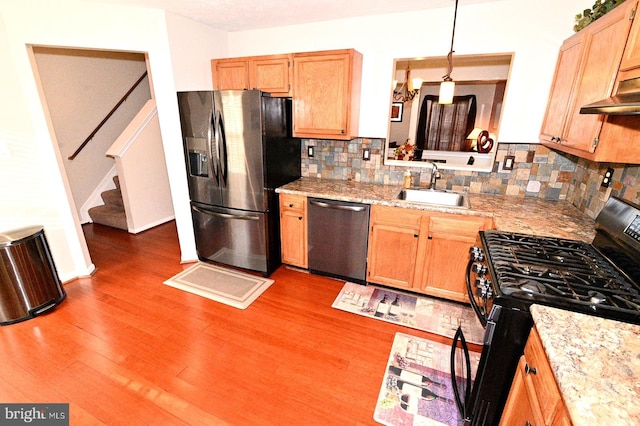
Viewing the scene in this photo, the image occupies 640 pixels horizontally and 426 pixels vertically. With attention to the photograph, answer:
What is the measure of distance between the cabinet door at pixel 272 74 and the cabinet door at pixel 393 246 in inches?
58.4

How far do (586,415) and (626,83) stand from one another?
1.58 m

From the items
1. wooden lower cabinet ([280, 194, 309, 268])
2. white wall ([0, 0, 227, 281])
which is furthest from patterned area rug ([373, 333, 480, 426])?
white wall ([0, 0, 227, 281])

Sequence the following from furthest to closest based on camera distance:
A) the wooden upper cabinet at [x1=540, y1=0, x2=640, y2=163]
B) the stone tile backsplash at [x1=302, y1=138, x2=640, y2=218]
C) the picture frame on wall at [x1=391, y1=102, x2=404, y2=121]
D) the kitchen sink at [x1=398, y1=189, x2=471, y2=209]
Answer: the picture frame on wall at [x1=391, y1=102, x2=404, y2=121]
the kitchen sink at [x1=398, y1=189, x2=471, y2=209]
the stone tile backsplash at [x1=302, y1=138, x2=640, y2=218]
the wooden upper cabinet at [x1=540, y1=0, x2=640, y2=163]

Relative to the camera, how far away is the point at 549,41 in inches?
91.7

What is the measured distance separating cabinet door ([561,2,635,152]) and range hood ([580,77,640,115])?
5.4 inches

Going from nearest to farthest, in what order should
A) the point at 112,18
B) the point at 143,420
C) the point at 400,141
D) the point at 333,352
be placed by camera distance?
the point at 143,420, the point at 333,352, the point at 112,18, the point at 400,141

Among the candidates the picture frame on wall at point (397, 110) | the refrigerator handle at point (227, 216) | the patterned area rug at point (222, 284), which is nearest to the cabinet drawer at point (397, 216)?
the refrigerator handle at point (227, 216)

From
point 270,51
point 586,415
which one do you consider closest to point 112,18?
point 270,51

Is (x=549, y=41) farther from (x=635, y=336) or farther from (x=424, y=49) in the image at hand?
(x=635, y=336)

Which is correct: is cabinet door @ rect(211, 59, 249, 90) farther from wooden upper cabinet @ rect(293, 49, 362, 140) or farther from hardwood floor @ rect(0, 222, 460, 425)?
hardwood floor @ rect(0, 222, 460, 425)

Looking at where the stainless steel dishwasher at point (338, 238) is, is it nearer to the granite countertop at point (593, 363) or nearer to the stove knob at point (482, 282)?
the stove knob at point (482, 282)

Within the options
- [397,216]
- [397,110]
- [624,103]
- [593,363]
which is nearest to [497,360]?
[593,363]

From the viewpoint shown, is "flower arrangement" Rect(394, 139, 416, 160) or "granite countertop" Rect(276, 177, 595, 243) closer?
"granite countertop" Rect(276, 177, 595, 243)

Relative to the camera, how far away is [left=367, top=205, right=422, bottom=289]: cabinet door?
2.52 metres
